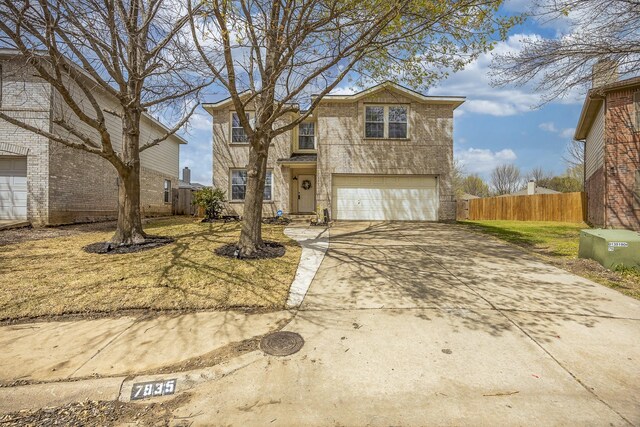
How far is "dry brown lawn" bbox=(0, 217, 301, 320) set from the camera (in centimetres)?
446

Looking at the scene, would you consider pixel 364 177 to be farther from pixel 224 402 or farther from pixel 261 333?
pixel 224 402

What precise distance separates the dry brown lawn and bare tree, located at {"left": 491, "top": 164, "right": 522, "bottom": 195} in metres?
62.2

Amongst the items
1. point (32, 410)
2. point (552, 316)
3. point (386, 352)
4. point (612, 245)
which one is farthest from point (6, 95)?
point (612, 245)

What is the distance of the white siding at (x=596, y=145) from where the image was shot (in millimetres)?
13789

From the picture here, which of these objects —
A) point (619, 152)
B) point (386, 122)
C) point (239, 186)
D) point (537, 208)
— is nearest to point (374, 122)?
point (386, 122)

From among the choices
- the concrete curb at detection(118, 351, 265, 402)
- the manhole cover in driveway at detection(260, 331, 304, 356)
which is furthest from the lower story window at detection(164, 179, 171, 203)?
the concrete curb at detection(118, 351, 265, 402)

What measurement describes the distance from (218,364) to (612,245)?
7.85 metres

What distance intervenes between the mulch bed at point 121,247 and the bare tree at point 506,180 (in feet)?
205

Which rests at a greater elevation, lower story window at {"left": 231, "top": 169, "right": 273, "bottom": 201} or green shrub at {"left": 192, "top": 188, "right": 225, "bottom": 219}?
lower story window at {"left": 231, "top": 169, "right": 273, "bottom": 201}

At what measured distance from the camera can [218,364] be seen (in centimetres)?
308

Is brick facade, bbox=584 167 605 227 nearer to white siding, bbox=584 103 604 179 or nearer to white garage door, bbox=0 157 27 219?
white siding, bbox=584 103 604 179

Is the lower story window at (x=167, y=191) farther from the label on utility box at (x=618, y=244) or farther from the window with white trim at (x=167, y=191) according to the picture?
the label on utility box at (x=618, y=244)

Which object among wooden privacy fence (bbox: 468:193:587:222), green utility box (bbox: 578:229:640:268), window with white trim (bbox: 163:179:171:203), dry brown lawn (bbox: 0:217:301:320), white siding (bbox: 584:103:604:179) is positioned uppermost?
white siding (bbox: 584:103:604:179)

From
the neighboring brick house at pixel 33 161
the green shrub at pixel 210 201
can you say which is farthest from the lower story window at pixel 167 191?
the green shrub at pixel 210 201
